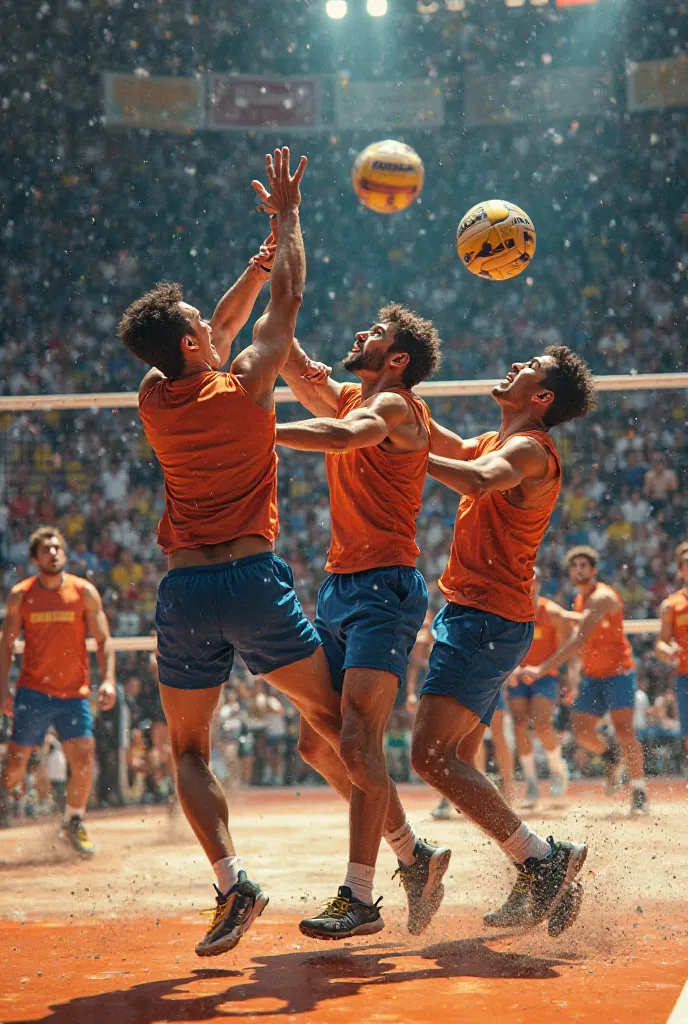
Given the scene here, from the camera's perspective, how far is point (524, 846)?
13.6 ft

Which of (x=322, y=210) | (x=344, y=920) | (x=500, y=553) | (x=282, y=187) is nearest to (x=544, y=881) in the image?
(x=344, y=920)

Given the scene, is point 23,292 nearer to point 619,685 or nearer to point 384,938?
point 619,685

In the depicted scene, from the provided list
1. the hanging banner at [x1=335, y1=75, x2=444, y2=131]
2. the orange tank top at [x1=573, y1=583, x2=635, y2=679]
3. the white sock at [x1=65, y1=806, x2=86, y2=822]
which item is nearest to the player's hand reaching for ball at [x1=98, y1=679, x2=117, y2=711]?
the white sock at [x1=65, y1=806, x2=86, y2=822]

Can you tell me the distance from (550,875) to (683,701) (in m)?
4.54

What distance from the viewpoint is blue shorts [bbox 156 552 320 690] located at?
3646 millimetres

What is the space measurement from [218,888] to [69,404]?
401 cm

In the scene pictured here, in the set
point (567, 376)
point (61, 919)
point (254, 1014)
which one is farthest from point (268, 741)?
point (254, 1014)

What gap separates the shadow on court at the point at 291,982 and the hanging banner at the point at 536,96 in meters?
16.1

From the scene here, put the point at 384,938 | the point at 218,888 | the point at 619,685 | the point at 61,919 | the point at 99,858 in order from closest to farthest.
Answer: the point at 218,888 → the point at 384,938 → the point at 61,919 → the point at 99,858 → the point at 619,685

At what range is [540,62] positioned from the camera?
18.1 metres

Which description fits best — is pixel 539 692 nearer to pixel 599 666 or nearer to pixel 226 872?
pixel 599 666

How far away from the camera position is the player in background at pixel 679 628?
7957mm

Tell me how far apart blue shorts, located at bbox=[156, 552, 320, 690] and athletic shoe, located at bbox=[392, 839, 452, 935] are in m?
0.97

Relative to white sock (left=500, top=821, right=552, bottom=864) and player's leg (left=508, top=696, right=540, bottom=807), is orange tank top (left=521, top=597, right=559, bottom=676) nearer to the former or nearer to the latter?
player's leg (left=508, top=696, right=540, bottom=807)
